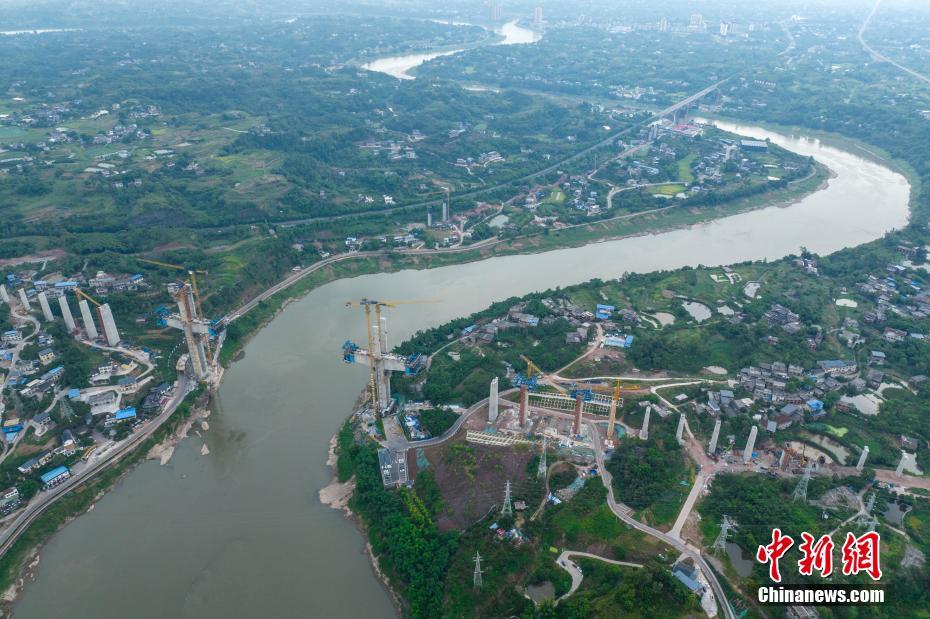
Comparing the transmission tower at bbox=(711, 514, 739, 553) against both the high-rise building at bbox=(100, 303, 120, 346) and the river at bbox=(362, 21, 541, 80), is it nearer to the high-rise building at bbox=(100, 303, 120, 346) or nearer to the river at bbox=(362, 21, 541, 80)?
the high-rise building at bbox=(100, 303, 120, 346)

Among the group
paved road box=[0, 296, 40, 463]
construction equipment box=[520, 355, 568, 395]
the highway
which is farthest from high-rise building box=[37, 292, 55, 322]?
construction equipment box=[520, 355, 568, 395]

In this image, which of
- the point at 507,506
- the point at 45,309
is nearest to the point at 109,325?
the point at 45,309

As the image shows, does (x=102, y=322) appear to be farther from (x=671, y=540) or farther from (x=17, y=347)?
(x=671, y=540)

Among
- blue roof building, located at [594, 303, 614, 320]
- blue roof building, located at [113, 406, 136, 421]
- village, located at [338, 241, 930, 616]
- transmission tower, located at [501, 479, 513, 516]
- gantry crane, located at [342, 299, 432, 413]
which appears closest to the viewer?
transmission tower, located at [501, 479, 513, 516]

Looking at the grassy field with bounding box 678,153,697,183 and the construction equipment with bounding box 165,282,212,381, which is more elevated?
the construction equipment with bounding box 165,282,212,381

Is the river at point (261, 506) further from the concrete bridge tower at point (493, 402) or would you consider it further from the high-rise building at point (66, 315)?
the high-rise building at point (66, 315)

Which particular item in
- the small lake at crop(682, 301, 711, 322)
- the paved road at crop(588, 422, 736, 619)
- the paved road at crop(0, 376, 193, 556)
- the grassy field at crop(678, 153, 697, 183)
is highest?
the paved road at crop(588, 422, 736, 619)
